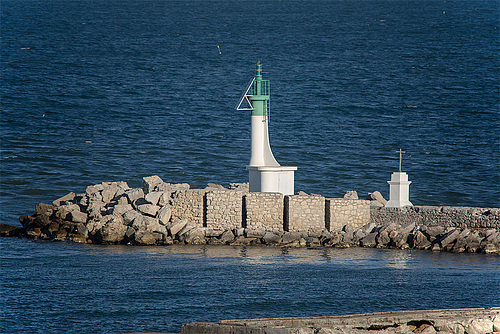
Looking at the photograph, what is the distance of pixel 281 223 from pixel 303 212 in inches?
23.5

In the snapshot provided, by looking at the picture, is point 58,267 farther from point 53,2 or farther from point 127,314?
point 53,2

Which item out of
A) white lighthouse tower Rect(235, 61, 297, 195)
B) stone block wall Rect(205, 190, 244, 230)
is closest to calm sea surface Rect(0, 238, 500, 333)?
stone block wall Rect(205, 190, 244, 230)

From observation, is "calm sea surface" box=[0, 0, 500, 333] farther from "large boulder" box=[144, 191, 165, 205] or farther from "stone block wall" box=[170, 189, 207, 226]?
"large boulder" box=[144, 191, 165, 205]

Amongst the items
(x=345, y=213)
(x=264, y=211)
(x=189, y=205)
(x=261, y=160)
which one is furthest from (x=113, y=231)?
(x=345, y=213)

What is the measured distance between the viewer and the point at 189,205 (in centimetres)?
1780

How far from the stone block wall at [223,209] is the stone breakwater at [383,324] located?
27.2 feet

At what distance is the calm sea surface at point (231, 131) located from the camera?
43.3ft

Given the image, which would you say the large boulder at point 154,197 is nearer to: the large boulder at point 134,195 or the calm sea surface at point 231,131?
the large boulder at point 134,195

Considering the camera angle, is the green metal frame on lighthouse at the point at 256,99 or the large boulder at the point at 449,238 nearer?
the large boulder at the point at 449,238

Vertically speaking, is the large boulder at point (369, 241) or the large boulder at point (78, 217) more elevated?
the large boulder at point (78, 217)

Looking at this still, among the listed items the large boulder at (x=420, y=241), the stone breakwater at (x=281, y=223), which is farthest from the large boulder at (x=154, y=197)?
the large boulder at (x=420, y=241)

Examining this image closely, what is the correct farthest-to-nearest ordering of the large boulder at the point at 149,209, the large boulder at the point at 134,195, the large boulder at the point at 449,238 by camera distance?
1. the large boulder at the point at 134,195
2. the large boulder at the point at 149,209
3. the large boulder at the point at 449,238

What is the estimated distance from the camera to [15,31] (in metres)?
60.8

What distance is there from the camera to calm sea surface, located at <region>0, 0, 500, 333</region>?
1320 cm
